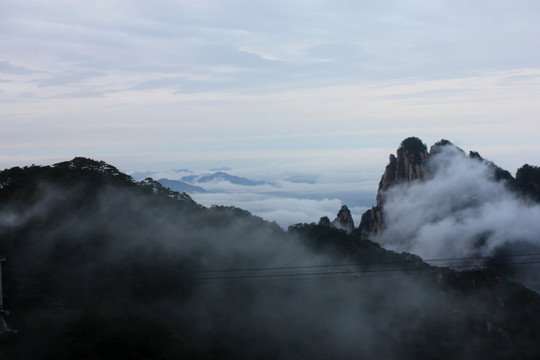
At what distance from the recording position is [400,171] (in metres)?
138

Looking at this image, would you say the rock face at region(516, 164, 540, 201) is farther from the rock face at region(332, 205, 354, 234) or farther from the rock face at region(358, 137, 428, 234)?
the rock face at region(332, 205, 354, 234)

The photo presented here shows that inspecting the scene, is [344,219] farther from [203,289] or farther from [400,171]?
[203,289]

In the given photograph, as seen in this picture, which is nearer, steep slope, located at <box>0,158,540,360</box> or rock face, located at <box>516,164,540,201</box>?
steep slope, located at <box>0,158,540,360</box>

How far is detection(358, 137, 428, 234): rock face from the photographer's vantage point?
134 meters

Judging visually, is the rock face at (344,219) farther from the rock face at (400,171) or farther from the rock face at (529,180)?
the rock face at (529,180)

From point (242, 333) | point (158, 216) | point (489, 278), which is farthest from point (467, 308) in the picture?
point (158, 216)

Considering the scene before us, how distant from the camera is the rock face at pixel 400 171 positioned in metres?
134

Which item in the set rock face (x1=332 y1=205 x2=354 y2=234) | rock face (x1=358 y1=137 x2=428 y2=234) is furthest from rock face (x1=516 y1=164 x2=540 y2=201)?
rock face (x1=332 y1=205 x2=354 y2=234)

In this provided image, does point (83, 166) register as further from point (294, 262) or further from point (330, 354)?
point (330, 354)

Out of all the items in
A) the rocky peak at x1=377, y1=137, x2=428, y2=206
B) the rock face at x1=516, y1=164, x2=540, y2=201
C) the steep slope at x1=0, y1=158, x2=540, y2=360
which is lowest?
the steep slope at x1=0, y1=158, x2=540, y2=360

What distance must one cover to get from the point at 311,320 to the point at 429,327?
1236cm

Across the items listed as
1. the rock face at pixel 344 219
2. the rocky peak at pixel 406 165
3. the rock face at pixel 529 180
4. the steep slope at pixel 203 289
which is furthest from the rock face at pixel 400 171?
the steep slope at pixel 203 289

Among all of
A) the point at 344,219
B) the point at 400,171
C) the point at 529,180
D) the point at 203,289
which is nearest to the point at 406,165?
the point at 400,171

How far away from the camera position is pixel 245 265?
50250 mm
